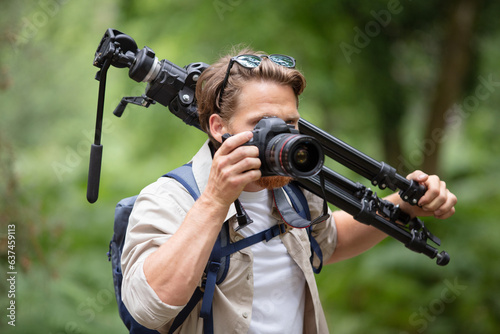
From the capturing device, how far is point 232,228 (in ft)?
6.87

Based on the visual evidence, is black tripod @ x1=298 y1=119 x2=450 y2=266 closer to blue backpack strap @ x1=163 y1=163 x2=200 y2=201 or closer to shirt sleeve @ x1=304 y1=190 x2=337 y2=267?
shirt sleeve @ x1=304 y1=190 x2=337 y2=267

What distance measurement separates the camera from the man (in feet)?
5.86

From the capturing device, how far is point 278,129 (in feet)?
6.25

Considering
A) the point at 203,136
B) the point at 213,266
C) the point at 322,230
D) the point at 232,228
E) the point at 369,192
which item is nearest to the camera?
the point at 213,266

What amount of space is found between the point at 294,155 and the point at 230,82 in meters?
0.53

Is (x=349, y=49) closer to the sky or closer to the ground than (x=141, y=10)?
closer to the sky

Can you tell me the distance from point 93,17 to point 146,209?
6145 mm

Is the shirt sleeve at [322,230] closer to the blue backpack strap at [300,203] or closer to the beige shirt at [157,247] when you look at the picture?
the blue backpack strap at [300,203]

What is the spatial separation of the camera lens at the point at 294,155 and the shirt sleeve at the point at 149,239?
1.39ft

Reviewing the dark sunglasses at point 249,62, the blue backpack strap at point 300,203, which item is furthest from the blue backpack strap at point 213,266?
the dark sunglasses at point 249,62

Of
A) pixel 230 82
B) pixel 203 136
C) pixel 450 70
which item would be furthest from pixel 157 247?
pixel 450 70

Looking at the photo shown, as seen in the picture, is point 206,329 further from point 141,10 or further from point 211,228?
point 141,10

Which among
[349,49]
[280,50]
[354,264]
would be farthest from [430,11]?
[354,264]

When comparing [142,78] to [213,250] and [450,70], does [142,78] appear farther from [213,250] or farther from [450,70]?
[450,70]
